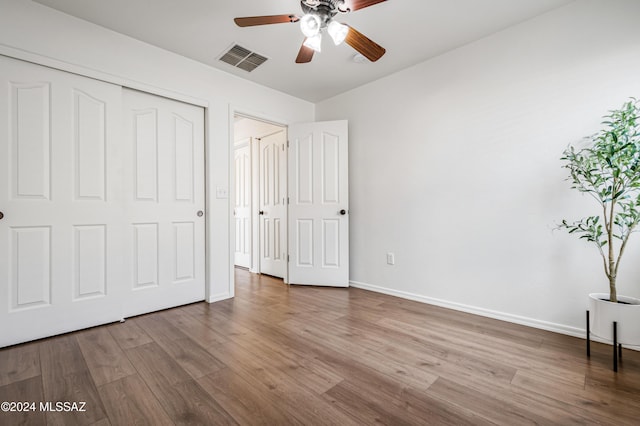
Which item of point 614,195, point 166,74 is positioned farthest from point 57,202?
point 614,195

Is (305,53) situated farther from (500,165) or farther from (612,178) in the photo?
(612,178)

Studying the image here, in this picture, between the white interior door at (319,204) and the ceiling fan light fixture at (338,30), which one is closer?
the ceiling fan light fixture at (338,30)

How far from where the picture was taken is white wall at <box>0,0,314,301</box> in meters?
2.09

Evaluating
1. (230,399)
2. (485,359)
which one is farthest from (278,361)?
(485,359)

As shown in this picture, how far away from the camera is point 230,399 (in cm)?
145

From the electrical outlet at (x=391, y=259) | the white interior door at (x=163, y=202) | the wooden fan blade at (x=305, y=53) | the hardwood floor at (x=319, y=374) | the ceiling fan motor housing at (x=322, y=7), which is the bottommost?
the hardwood floor at (x=319, y=374)

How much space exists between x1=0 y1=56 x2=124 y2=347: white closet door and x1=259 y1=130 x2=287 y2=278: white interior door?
6.60 feet

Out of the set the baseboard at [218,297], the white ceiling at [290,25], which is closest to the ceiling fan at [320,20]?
the white ceiling at [290,25]

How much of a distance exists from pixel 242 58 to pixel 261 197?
209 centimetres

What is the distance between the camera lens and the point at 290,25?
2.42 metres

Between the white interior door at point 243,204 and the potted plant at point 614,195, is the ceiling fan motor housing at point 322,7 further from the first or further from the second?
the white interior door at point 243,204

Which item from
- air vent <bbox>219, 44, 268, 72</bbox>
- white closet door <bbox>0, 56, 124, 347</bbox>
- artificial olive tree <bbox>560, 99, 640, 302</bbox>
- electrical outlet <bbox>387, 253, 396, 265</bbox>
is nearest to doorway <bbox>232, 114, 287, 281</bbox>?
air vent <bbox>219, 44, 268, 72</bbox>

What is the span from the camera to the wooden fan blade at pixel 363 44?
1893 mm

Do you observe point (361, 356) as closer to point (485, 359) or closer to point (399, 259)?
point (485, 359)
